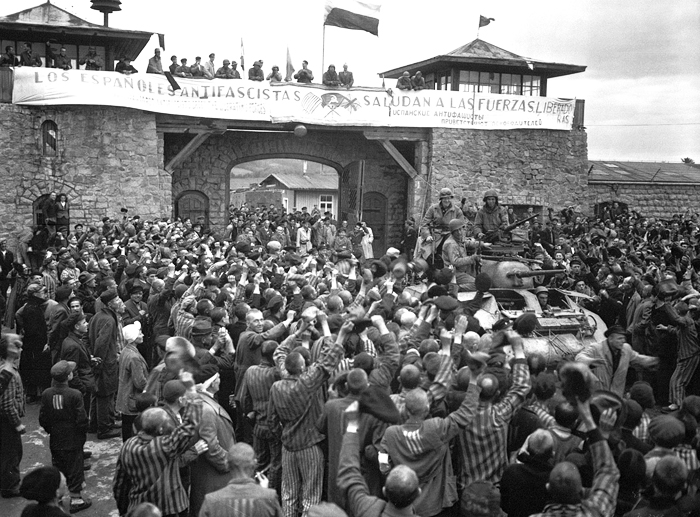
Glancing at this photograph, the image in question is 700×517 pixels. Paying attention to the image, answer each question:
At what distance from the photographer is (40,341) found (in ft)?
36.9

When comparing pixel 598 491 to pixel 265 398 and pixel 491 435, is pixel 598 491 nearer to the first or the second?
pixel 491 435

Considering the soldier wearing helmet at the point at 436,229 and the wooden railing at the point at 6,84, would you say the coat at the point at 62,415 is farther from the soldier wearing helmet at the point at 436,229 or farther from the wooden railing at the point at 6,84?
the wooden railing at the point at 6,84

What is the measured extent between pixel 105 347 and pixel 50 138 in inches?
530

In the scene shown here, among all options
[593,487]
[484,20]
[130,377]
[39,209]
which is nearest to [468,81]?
[484,20]

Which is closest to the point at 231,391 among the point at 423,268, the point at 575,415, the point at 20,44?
the point at 423,268

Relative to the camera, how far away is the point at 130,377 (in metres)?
8.63

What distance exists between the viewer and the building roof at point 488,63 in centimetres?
2514

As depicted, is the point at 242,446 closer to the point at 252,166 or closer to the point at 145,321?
the point at 145,321

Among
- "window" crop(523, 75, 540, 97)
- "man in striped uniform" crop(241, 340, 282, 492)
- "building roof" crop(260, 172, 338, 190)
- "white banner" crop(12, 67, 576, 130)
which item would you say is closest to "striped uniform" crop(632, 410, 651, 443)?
"man in striped uniform" crop(241, 340, 282, 492)

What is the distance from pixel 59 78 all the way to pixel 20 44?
3673mm

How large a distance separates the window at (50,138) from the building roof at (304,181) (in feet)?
82.2

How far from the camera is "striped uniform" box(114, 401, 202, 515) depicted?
5.48 m

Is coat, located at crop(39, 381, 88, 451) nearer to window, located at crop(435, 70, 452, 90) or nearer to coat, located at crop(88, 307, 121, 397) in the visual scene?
coat, located at crop(88, 307, 121, 397)

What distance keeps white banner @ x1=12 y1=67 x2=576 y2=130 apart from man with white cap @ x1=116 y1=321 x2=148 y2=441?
13927 mm
